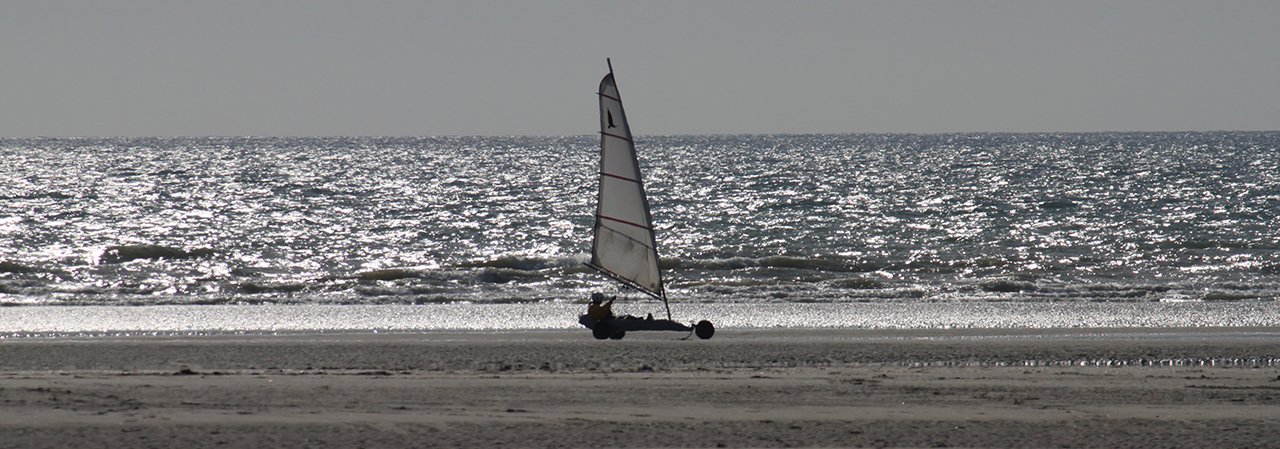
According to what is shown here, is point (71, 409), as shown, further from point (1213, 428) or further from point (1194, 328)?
point (1194, 328)

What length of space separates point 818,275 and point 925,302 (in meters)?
5.27

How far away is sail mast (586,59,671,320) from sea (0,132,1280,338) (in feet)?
6.22

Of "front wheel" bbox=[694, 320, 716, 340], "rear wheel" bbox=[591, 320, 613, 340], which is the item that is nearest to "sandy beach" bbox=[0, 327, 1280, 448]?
"front wheel" bbox=[694, 320, 716, 340]

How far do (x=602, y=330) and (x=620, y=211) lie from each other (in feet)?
6.78

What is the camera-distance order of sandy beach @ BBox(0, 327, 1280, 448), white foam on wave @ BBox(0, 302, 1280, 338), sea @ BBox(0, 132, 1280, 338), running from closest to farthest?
sandy beach @ BBox(0, 327, 1280, 448) → white foam on wave @ BBox(0, 302, 1280, 338) → sea @ BBox(0, 132, 1280, 338)

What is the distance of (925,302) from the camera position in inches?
864

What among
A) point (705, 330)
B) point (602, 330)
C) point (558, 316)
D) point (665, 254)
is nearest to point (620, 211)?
point (602, 330)

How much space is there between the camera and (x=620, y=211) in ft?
55.0

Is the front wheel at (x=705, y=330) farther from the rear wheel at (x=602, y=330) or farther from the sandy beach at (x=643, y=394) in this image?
the rear wheel at (x=602, y=330)

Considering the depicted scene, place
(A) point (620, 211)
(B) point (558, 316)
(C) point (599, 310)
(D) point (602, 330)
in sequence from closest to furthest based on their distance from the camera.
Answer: (D) point (602, 330)
(C) point (599, 310)
(A) point (620, 211)
(B) point (558, 316)

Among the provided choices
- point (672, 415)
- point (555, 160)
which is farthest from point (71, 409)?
point (555, 160)

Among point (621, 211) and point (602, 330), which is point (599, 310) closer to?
point (602, 330)

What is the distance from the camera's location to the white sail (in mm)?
16125

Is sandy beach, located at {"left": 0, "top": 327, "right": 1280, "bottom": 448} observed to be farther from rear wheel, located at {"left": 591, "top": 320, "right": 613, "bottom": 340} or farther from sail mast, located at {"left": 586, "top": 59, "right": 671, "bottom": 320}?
sail mast, located at {"left": 586, "top": 59, "right": 671, "bottom": 320}
